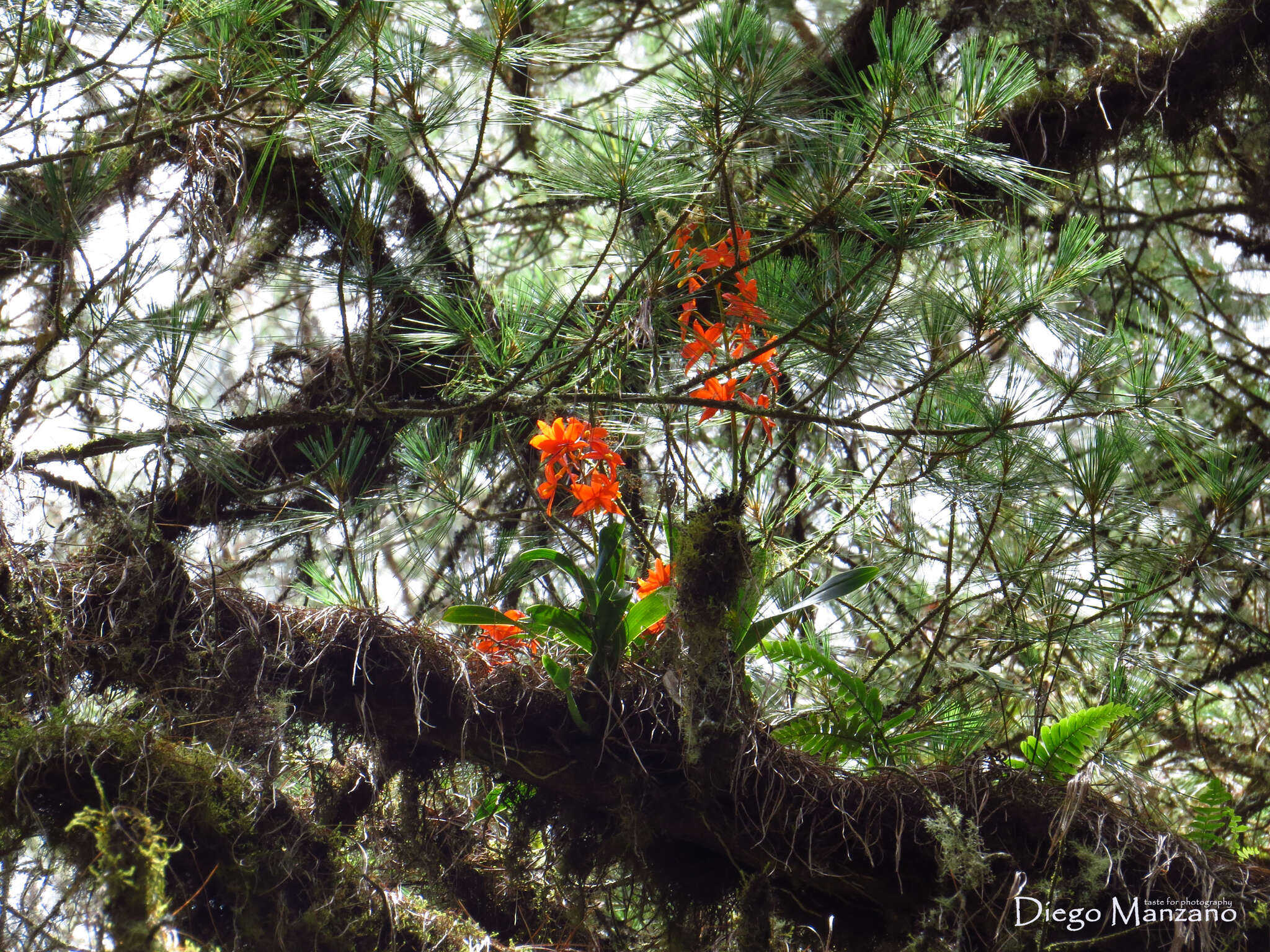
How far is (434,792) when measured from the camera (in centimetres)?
171

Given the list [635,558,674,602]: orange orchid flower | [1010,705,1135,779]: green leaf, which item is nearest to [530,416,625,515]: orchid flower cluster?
[635,558,674,602]: orange orchid flower

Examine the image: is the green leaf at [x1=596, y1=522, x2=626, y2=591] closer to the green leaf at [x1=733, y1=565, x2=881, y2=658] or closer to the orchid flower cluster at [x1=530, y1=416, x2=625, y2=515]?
the orchid flower cluster at [x1=530, y1=416, x2=625, y2=515]

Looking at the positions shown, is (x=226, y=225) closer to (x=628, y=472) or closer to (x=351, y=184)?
(x=351, y=184)

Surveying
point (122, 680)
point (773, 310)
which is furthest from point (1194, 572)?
point (122, 680)

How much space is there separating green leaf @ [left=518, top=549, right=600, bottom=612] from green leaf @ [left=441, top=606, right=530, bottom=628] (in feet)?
0.40

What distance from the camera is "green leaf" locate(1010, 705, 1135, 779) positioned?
1595 millimetres

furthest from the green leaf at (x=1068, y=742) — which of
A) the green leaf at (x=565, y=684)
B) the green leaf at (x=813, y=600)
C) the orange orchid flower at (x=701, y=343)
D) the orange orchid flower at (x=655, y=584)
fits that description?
the orange orchid flower at (x=701, y=343)

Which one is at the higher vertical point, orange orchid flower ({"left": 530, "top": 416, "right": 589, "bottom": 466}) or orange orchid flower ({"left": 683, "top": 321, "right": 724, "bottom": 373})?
orange orchid flower ({"left": 683, "top": 321, "right": 724, "bottom": 373})

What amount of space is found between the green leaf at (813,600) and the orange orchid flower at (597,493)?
0.33 metres

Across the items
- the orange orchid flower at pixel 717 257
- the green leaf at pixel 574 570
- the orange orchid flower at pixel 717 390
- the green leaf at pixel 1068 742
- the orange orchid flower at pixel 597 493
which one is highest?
the orange orchid flower at pixel 717 257

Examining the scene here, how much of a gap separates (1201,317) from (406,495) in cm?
250

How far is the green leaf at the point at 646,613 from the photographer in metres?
1.57

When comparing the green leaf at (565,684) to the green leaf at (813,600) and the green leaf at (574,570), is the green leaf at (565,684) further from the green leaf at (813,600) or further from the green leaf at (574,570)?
the green leaf at (813,600)

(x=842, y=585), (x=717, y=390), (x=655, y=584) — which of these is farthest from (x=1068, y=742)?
(x=717, y=390)
